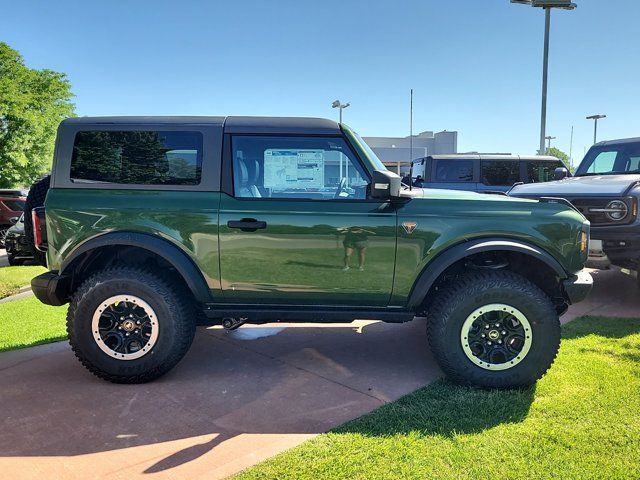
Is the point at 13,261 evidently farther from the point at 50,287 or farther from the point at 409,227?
the point at 409,227

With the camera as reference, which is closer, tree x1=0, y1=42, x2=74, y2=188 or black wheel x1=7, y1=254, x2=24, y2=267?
black wheel x1=7, y1=254, x2=24, y2=267

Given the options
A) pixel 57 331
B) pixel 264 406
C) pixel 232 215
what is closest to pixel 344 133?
pixel 232 215

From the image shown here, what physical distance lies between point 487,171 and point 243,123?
28.5ft

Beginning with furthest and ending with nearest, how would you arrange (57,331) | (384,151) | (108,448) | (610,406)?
(384,151), (57,331), (610,406), (108,448)

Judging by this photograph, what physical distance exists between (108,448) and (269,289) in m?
1.47

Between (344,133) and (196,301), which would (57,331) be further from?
(344,133)

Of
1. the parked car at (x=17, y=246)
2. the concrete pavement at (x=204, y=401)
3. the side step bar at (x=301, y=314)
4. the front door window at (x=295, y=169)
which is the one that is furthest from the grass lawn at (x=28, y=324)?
the parked car at (x=17, y=246)

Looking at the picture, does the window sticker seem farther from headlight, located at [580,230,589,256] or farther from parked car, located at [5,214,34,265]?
parked car, located at [5,214,34,265]

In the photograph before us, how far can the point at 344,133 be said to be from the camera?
3.60 metres

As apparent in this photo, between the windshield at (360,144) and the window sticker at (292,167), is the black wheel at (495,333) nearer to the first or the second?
the windshield at (360,144)

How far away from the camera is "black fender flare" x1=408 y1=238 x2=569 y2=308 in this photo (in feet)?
11.3

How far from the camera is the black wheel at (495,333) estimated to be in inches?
136

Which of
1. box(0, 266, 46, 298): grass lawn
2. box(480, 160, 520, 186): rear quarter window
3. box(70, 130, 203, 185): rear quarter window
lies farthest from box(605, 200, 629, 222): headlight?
box(0, 266, 46, 298): grass lawn

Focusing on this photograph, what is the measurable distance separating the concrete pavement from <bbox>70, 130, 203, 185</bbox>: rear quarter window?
63.6 inches
